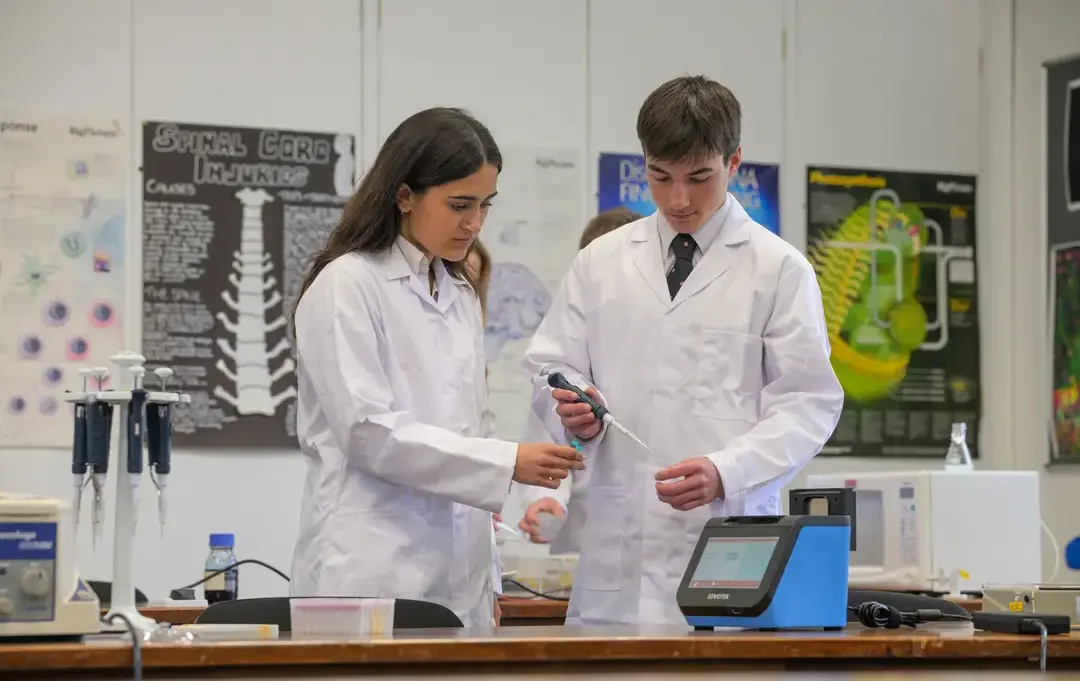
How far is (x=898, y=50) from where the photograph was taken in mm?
5477

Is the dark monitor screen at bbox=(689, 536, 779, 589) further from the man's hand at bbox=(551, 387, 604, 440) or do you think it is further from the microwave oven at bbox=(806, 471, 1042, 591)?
the microwave oven at bbox=(806, 471, 1042, 591)

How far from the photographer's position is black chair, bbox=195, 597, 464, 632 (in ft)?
6.88

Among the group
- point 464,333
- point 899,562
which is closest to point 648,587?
point 464,333

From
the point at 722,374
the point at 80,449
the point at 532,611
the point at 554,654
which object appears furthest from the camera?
the point at 532,611

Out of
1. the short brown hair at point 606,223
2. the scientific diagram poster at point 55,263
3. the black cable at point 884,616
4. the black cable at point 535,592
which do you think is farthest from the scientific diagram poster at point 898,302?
the black cable at point 884,616

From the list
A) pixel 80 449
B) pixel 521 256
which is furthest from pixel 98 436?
pixel 521 256

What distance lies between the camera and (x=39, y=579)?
5.60 feet

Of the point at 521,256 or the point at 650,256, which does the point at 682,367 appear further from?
the point at 521,256

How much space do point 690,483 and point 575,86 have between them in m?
3.02

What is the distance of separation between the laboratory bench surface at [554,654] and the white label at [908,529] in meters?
2.04

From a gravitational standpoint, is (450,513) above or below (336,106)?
below

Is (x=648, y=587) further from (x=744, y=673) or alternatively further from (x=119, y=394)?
(x=119, y=394)

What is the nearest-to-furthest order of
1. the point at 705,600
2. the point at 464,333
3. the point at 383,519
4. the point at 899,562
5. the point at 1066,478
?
the point at 705,600 → the point at 383,519 → the point at 464,333 → the point at 899,562 → the point at 1066,478

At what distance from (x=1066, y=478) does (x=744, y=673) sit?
3.79 m
